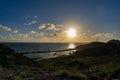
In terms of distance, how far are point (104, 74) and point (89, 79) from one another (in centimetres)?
258

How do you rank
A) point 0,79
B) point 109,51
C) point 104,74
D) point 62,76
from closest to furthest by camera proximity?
point 0,79 → point 62,76 → point 104,74 → point 109,51

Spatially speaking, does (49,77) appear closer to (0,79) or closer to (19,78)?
(19,78)

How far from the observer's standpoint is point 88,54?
382ft

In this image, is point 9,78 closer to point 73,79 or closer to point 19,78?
point 19,78

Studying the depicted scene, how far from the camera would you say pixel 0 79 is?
16500 millimetres

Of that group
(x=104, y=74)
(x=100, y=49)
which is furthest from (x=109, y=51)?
(x=104, y=74)

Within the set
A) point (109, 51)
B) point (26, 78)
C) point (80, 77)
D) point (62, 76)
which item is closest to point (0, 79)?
point (26, 78)

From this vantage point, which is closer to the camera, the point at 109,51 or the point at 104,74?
the point at 104,74

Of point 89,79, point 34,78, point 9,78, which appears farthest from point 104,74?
point 9,78

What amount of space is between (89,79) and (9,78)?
6.54m

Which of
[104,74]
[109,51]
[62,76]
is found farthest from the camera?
[109,51]

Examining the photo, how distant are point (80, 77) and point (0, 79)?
6.29 m

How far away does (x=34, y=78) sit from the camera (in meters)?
17.1

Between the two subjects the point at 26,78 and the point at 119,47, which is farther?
the point at 119,47
